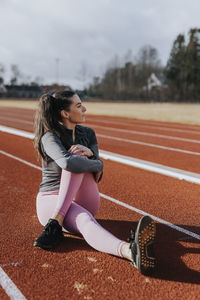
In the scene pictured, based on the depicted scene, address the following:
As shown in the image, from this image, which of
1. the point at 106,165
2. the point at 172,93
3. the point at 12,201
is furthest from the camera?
the point at 172,93

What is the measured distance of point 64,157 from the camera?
320cm

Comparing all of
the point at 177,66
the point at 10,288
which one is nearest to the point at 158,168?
the point at 10,288

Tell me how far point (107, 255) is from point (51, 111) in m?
1.39

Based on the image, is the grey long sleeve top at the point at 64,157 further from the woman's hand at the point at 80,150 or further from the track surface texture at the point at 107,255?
the track surface texture at the point at 107,255

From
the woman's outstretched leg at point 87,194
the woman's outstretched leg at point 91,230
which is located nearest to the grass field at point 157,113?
the woman's outstretched leg at point 87,194

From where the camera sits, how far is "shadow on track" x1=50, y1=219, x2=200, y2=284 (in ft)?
8.96

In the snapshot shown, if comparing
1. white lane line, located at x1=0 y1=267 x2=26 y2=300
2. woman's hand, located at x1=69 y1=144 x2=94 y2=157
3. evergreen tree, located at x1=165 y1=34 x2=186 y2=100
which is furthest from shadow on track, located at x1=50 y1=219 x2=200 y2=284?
evergreen tree, located at x1=165 y1=34 x2=186 y2=100

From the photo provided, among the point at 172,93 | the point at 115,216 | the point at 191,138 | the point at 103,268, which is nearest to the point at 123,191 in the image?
the point at 115,216

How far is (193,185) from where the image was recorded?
556cm

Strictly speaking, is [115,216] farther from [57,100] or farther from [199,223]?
[57,100]

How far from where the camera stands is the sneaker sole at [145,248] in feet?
8.54

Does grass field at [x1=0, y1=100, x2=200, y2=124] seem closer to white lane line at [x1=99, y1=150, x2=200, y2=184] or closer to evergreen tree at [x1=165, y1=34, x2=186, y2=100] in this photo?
white lane line at [x1=99, y1=150, x2=200, y2=184]

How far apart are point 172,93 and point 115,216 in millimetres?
54747

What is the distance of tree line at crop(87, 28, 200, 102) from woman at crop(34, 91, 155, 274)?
51252 mm
